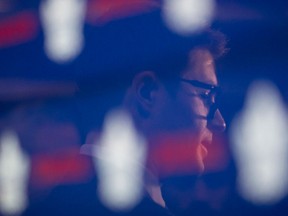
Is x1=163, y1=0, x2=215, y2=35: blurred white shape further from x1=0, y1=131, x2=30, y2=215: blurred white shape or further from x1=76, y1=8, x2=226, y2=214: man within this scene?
x1=0, y1=131, x2=30, y2=215: blurred white shape

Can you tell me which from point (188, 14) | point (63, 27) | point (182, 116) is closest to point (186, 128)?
point (182, 116)

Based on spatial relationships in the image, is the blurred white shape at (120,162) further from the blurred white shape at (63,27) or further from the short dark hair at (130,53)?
the blurred white shape at (63,27)

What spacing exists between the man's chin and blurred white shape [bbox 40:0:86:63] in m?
0.41

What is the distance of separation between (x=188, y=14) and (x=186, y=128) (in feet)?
0.85

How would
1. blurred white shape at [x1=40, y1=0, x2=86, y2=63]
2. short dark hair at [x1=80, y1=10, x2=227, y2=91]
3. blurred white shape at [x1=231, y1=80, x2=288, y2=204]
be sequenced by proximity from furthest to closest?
blurred white shape at [x1=40, y1=0, x2=86, y2=63] → short dark hair at [x1=80, y1=10, x2=227, y2=91] → blurred white shape at [x1=231, y1=80, x2=288, y2=204]

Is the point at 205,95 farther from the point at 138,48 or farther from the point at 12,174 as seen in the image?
the point at 12,174

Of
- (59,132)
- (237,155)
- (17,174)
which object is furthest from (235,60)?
(17,174)

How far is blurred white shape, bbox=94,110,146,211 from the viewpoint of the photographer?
89 centimetres

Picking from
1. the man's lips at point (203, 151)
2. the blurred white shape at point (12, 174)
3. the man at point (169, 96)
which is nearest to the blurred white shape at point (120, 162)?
the man at point (169, 96)

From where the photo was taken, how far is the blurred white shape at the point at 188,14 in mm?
860

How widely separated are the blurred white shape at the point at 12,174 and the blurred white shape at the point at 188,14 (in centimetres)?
52

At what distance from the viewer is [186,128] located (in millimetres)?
854

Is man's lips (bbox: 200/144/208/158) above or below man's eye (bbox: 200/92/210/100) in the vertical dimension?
below

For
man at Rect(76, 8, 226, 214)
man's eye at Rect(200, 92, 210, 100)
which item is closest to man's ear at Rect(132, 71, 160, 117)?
man at Rect(76, 8, 226, 214)
